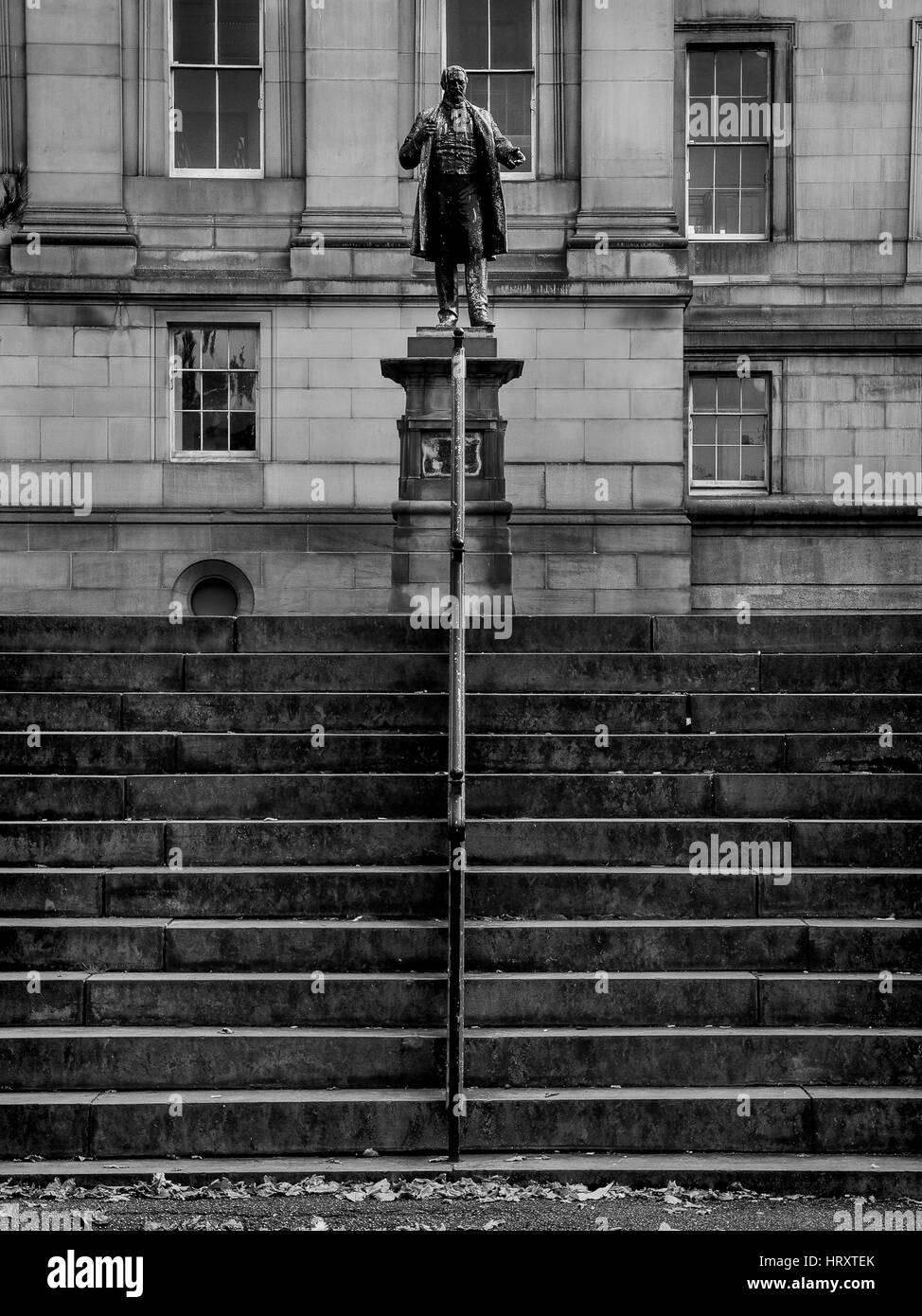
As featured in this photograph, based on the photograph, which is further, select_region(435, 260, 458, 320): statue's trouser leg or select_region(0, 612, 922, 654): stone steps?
select_region(435, 260, 458, 320): statue's trouser leg

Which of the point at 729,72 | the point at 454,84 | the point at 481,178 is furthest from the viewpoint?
the point at 729,72

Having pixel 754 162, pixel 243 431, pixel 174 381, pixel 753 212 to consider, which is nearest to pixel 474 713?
pixel 243 431

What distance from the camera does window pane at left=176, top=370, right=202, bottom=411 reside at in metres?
18.2

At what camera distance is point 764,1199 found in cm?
805

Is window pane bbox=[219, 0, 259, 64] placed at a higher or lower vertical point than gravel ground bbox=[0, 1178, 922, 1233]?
higher

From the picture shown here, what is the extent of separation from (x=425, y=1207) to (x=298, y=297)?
1202 cm

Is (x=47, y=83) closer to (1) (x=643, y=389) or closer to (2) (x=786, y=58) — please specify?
(1) (x=643, y=389)

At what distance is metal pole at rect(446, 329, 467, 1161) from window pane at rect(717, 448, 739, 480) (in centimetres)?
1045

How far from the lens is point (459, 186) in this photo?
1375cm

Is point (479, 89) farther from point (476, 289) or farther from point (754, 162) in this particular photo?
point (476, 289)

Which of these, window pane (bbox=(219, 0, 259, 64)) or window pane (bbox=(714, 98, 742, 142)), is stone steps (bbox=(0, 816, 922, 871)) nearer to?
window pane (bbox=(219, 0, 259, 64))

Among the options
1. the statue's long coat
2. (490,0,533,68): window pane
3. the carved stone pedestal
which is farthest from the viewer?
(490,0,533,68): window pane

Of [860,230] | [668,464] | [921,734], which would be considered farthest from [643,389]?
[921,734]

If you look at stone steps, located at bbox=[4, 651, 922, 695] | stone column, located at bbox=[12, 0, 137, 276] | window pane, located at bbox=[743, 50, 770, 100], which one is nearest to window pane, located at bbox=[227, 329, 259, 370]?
stone column, located at bbox=[12, 0, 137, 276]
